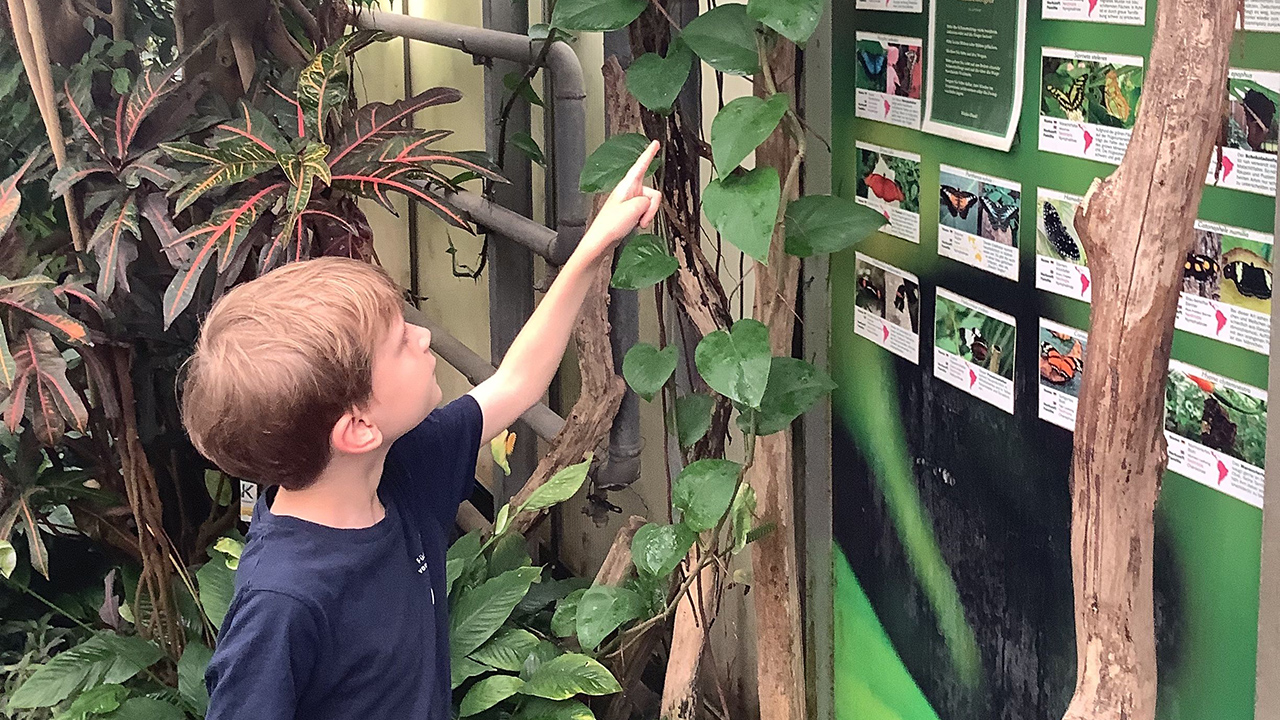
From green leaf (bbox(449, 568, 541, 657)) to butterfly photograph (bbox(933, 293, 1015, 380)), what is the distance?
2.76ft

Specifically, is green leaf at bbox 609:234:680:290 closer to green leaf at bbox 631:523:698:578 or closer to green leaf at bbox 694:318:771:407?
green leaf at bbox 694:318:771:407

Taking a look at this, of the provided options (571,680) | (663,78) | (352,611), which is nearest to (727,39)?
(663,78)

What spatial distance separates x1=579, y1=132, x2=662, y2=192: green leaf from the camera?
1.54m

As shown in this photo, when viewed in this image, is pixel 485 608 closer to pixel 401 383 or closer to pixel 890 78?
pixel 401 383

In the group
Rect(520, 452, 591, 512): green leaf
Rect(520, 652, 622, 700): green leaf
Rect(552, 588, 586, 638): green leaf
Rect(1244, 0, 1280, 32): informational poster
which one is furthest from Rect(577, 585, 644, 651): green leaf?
Rect(1244, 0, 1280, 32): informational poster

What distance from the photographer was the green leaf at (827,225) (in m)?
1.46

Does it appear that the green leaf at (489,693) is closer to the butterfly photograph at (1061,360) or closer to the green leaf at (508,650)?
the green leaf at (508,650)

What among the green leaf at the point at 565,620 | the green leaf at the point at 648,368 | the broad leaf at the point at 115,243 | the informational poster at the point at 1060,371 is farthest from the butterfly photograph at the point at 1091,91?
the broad leaf at the point at 115,243

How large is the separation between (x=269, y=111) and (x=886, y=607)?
1260mm

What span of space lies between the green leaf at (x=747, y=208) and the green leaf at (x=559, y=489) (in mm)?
785

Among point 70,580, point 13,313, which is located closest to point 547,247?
point 13,313

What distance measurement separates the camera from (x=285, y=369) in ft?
3.83

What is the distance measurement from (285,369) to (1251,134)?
0.83m

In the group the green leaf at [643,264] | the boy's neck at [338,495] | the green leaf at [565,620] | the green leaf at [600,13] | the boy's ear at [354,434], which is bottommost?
the green leaf at [565,620]
